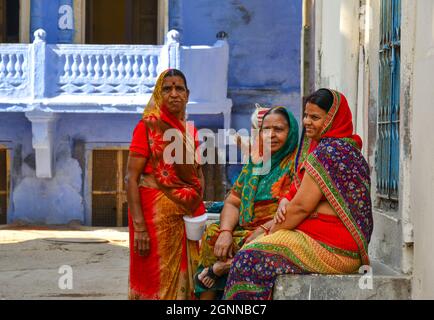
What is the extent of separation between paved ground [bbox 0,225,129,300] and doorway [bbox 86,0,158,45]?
3.55m

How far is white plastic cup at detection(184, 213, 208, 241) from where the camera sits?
215 inches

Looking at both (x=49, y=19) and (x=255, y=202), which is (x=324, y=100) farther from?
(x=49, y=19)

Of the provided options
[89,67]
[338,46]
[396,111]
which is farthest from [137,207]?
[89,67]

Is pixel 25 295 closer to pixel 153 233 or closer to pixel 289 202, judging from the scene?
pixel 153 233

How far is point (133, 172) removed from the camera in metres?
5.45

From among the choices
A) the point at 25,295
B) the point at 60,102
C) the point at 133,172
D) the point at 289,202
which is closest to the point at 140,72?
the point at 60,102

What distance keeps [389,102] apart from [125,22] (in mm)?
11672

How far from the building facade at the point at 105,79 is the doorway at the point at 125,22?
0.7 inches

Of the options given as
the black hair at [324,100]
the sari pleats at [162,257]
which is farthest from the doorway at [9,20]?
the black hair at [324,100]

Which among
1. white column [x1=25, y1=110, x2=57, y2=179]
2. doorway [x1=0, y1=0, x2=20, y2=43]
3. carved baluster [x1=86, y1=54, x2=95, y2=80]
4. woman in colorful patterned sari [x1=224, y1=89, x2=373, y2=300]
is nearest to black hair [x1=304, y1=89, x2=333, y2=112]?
woman in colorful patterned sari [x1=224, y1=89, x2=373, y2=300]

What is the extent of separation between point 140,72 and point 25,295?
769 cm

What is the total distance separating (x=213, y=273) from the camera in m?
5.05

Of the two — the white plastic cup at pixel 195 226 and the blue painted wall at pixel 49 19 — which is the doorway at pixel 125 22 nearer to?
the blue painted wall at pixel 49 19

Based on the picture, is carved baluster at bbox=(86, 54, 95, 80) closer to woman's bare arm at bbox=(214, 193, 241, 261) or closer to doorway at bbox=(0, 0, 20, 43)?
doorway at bbox=(0, 0, 20, 43)
